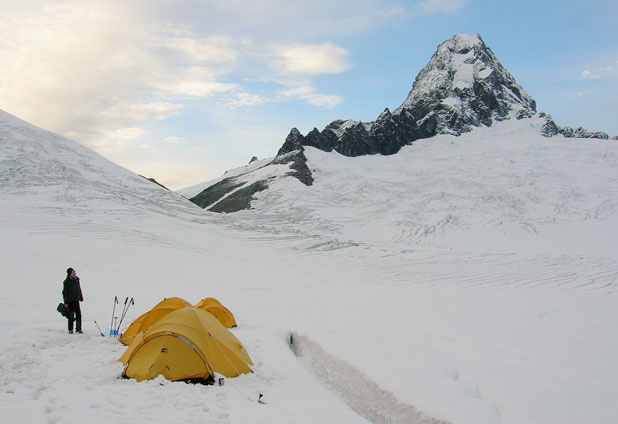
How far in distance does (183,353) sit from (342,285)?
16.3m

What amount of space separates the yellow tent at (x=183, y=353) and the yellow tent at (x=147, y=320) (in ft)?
6.91

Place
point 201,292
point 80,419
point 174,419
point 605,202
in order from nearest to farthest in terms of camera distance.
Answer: point 80,419 → point 174,419 → point 201,292 → point 605,202

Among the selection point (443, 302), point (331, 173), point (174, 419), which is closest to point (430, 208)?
point (331, 173)

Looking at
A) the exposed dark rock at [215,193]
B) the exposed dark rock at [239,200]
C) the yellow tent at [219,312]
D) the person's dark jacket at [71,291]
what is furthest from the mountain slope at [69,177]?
the person's dark jacket at [71,291]

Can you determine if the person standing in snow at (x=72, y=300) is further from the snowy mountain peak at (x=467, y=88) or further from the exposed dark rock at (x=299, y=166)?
the snowy mountain peak at (x=467, y=88)

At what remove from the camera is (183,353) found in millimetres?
8984

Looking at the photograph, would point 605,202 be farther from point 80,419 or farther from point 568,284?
point 80,419

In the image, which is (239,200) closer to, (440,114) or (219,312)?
(219,312)

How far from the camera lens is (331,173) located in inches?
2336

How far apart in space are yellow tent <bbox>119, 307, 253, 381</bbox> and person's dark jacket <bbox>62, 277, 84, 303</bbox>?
322cm

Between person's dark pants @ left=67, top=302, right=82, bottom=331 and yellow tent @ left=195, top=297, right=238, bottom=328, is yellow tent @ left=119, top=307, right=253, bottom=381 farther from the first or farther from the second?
yellow tent @ left=195, top=297, right=238, bottom=328

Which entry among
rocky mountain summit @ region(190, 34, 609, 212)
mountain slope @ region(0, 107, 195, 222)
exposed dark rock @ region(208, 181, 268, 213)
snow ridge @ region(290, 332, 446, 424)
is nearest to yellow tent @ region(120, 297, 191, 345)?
snow ridge @ region(290, 332, 446, 424)

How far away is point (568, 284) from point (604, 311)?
18.5ft

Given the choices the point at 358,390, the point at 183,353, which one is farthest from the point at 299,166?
the point at 183,353
